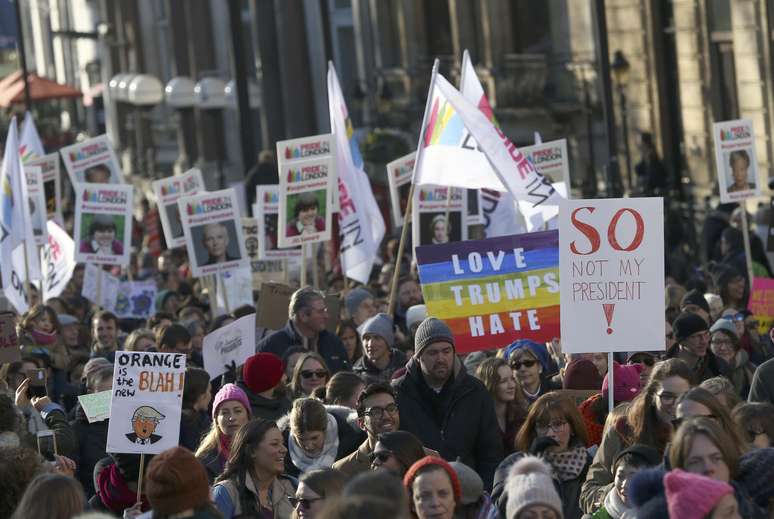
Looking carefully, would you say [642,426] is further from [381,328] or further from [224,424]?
[381,328]

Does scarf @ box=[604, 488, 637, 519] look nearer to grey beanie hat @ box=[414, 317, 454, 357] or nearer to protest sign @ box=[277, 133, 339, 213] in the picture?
grey beanie hat @ box=[414, 317, 454, 357]

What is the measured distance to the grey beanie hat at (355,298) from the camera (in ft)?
47.5

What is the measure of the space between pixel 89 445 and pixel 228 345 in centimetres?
181

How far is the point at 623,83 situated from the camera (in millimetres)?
24719

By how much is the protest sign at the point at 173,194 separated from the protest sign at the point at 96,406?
27.6 feet

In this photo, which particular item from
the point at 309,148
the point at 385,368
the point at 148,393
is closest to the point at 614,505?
the point at 148,393

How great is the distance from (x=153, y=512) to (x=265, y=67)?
25.0m

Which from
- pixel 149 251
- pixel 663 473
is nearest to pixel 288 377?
pixel 663 473

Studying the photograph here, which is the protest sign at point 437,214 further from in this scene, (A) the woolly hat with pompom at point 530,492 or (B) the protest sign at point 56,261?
(A) the woolly hat with pompom at point 530,492

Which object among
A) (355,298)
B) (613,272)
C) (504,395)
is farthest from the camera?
(355,298)

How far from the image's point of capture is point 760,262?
17172mm

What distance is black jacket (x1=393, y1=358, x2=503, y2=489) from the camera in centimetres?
962

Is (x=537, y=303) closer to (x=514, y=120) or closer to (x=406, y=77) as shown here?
(x=514, y=120)

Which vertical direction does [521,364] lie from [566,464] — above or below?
above
